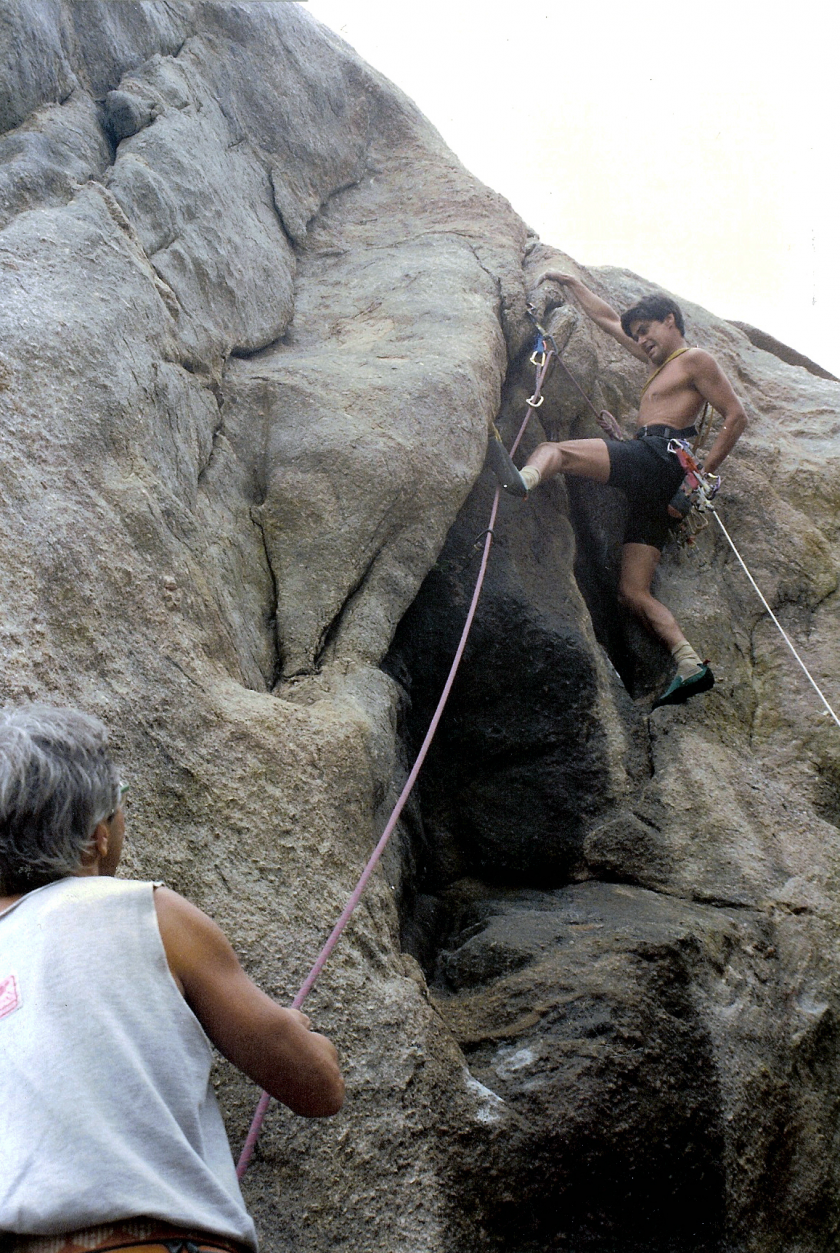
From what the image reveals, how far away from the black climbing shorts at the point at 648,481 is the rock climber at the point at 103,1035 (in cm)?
394

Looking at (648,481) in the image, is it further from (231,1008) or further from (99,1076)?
(99,1076)

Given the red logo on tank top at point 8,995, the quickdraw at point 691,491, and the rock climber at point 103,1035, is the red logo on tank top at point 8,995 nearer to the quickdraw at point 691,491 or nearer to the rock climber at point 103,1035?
the rock climber at point 103,1035

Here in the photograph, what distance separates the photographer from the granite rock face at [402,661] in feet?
7.64

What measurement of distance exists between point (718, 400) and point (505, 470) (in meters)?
1.50

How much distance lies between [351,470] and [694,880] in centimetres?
210

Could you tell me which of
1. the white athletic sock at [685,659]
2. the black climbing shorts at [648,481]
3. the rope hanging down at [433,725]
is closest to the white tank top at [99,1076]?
the rope hanging down at [433,725]

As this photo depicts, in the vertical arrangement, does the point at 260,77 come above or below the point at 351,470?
above

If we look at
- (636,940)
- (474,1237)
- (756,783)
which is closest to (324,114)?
(756,783)

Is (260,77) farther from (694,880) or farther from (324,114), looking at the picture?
(694,880)

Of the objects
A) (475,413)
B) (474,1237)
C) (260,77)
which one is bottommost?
(474,1237)

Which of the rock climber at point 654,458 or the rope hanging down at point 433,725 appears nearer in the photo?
the rope hanging down at point 433,725

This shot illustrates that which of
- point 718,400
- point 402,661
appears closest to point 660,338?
point 718,400

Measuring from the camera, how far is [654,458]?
198 inches

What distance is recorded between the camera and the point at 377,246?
6.11m
